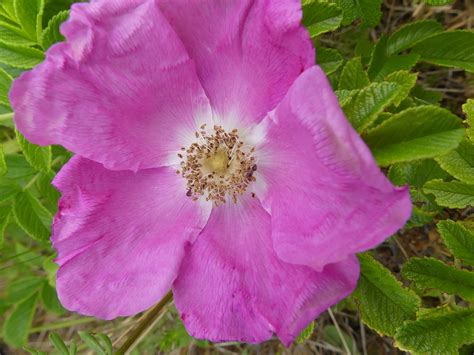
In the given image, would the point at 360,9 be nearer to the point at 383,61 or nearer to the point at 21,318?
the point at 383,61

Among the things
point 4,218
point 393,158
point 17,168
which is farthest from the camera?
point 17,168

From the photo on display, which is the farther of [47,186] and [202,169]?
[47,186]

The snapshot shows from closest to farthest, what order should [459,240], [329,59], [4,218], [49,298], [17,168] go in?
[459,240], [329,59], [4,218], [17,168], [49,298]

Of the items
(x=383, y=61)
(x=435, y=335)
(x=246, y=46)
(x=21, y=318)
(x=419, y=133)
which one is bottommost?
(x=21, y=318)

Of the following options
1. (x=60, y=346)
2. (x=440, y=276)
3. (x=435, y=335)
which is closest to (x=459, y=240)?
(x=440, y=276)

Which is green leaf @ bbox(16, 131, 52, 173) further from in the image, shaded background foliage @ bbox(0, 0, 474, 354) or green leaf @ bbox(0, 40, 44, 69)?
green leaf @ bbox(0, 40, 44, 69)

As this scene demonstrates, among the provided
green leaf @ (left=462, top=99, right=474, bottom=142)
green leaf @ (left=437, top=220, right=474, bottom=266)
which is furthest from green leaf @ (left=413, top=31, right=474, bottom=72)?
green leaf @ (left=437, top=220, right=474, bottom=266)

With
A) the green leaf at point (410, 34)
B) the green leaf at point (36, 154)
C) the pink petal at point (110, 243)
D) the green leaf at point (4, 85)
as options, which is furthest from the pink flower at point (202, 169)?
the green leaf at point (410, 34)

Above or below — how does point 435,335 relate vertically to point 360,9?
below
